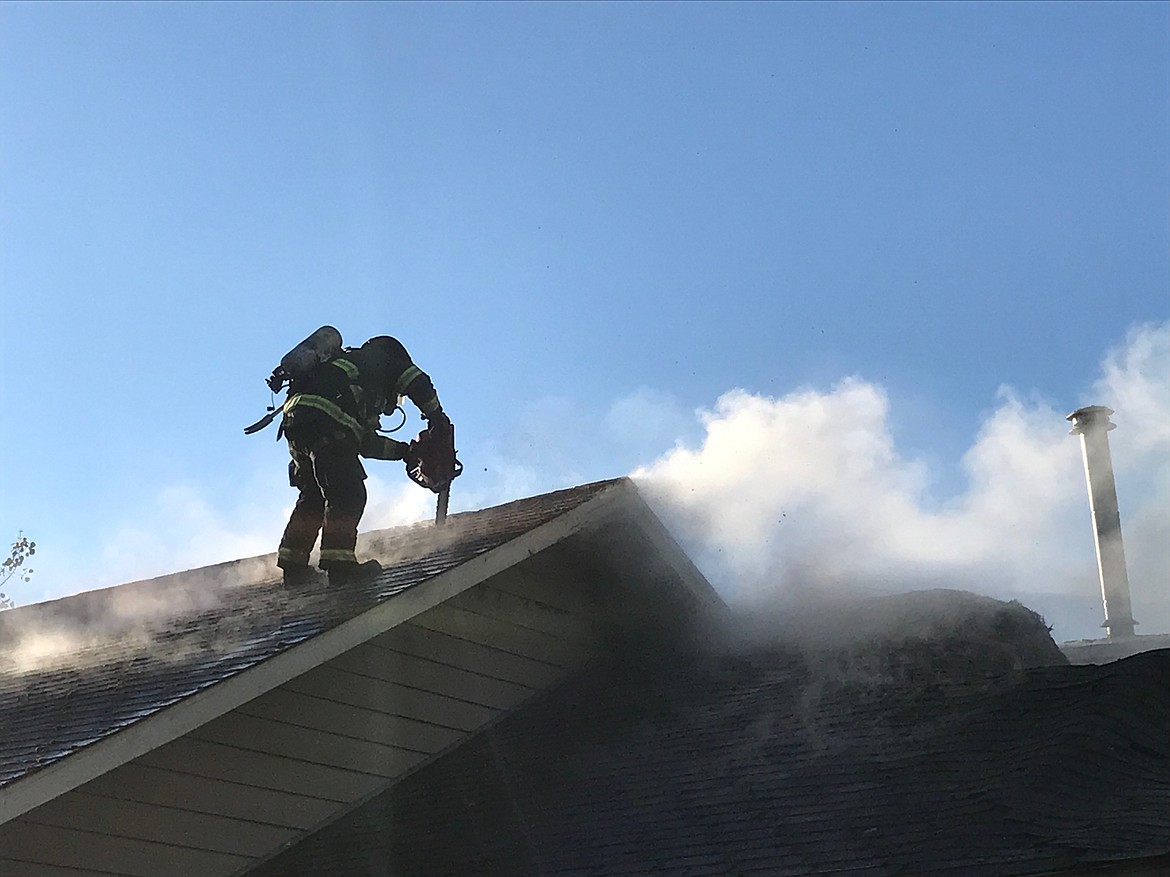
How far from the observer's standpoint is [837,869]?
619cm

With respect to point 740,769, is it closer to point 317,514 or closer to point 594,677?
point 594,677

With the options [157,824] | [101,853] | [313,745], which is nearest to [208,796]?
[157,824]

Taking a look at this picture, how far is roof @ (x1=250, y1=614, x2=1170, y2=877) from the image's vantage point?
6270mm

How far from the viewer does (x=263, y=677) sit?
23.9 ft

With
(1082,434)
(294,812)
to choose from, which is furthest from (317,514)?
(1082,434)

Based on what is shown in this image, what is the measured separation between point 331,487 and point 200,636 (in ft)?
4.09

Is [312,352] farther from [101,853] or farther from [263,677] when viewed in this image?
[101,853]

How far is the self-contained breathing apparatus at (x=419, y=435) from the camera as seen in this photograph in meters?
8.93

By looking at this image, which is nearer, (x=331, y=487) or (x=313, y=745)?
(x=313, y=745)

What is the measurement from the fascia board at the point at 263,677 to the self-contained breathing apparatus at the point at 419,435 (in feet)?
2.36

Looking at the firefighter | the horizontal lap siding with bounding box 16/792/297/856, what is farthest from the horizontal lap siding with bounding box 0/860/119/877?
the firefighter

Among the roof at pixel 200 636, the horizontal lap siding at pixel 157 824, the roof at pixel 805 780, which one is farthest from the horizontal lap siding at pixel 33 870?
the roof at pixel 805 780

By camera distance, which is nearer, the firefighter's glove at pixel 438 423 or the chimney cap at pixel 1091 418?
the firefighter's glove at pixel 438 423

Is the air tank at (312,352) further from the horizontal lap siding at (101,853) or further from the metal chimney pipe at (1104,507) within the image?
the metal chimney pipe at (1104,507)
